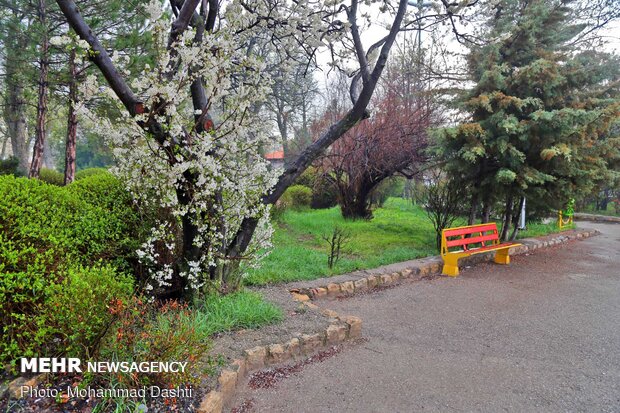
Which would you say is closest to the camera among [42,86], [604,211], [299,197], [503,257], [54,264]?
[54,264]

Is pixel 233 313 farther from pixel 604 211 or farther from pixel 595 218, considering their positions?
pixel 604 211

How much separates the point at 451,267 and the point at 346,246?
1810 millimetres

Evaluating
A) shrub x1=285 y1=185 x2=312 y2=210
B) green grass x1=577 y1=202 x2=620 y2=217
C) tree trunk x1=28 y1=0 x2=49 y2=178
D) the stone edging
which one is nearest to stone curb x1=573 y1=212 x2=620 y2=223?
green grass x1=577 y1=202 x2=620 y2=217

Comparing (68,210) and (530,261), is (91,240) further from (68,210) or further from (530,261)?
(530,261)

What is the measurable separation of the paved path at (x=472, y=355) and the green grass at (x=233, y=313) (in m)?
0.59

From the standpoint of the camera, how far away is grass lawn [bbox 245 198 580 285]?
4.92m

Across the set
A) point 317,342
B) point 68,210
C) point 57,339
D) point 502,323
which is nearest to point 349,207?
point 502,323

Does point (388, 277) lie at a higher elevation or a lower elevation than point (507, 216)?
lower

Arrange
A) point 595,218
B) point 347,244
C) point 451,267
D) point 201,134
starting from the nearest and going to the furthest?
1. point 201,134
2. point 451,267
3. point 347,244
4. point 595,218

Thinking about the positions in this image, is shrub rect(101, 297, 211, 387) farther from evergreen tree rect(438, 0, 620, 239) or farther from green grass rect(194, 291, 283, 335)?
evergreen tree rect(438, 0, 620, 239)

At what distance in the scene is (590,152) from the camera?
652 centimetres

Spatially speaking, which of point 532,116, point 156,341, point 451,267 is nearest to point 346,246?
point 451,267

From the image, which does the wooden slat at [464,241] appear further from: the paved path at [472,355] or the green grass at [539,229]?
the green grass at [539,229]

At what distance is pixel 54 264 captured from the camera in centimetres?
241
